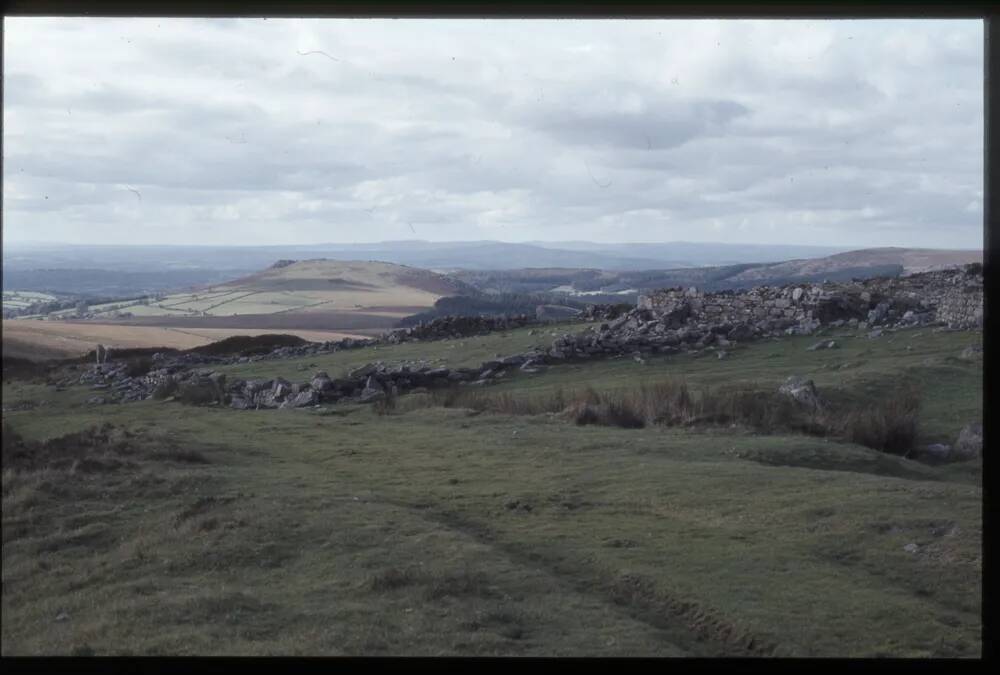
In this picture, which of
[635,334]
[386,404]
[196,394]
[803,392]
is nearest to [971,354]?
[803,392]

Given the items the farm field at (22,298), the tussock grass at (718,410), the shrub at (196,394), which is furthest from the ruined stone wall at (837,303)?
the farm field at (22,298)

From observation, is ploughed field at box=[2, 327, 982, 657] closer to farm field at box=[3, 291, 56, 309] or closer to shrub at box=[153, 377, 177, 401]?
farm field at box=[3, 291, 56, 309]

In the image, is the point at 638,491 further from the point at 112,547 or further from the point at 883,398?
the point at 883,398

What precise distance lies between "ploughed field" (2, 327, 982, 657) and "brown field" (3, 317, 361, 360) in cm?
117

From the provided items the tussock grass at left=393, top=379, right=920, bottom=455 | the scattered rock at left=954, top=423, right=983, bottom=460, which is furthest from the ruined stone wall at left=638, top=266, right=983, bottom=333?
the scattered rock at left=954, top=423, right=983, bottom=460

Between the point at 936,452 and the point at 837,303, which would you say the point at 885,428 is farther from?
the point at 837,303

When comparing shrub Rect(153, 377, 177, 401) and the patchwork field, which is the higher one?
the patchwork field

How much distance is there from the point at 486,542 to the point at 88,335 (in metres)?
9.97

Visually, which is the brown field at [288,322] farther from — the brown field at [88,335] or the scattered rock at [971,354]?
the scattered rock at [971,354]

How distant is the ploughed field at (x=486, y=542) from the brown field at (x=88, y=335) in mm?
1170

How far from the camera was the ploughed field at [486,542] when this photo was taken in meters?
6.86

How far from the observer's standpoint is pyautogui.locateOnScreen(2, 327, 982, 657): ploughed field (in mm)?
6859

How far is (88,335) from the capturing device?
16.4 metres
